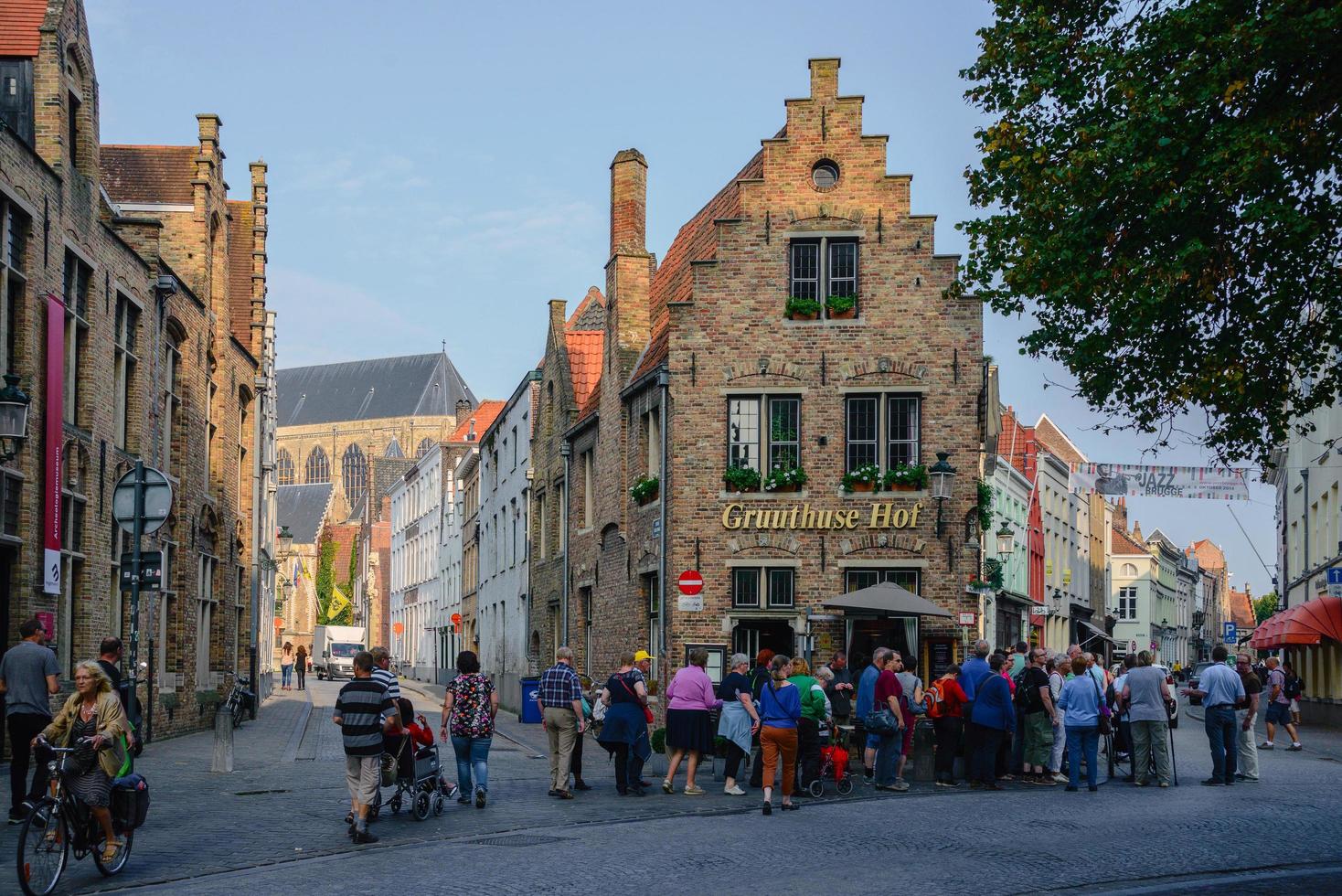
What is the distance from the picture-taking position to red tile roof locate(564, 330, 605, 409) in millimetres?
37812

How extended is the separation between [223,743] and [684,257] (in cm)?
1632

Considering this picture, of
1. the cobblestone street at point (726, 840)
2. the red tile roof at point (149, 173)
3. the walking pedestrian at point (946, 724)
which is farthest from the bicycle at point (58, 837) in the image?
the red tile roof at point (149, 173)

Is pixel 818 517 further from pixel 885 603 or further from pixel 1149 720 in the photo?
pixel 1149 720

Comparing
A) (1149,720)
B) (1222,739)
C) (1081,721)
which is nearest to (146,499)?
(1081,721)

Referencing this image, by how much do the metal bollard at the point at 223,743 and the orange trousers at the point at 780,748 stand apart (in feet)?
25.5

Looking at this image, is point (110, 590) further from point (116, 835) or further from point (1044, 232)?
point (1044, 232)

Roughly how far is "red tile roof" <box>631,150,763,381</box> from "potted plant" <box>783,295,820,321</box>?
5.54ft

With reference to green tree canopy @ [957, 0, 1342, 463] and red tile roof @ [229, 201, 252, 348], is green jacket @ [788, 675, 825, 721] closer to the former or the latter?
green tree canopy @ [957, 0, 1342, 463]

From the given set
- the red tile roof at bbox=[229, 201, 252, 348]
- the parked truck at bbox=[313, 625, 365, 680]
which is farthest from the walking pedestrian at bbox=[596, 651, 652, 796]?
the parked truck at bbox=[313, 625, 365, 680]

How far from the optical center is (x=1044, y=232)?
15789 mm

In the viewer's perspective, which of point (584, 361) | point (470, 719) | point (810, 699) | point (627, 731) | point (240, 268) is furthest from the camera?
point (240, 268)

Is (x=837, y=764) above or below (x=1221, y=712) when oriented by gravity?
below

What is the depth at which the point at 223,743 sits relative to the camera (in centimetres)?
2122

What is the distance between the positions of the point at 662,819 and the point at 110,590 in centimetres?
1293
